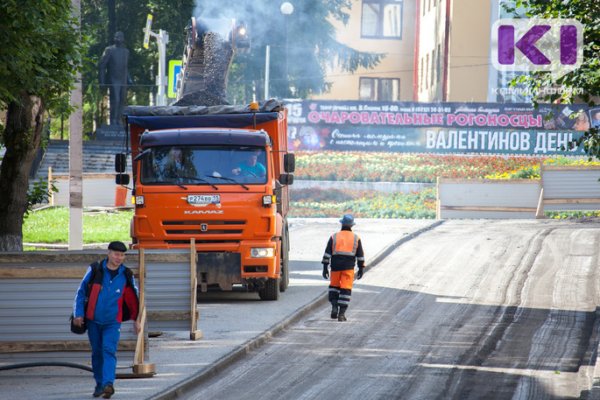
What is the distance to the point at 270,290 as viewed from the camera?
839 inches

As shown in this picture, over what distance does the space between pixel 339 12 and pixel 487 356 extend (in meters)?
46.0

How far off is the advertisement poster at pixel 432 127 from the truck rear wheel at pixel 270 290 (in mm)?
25999

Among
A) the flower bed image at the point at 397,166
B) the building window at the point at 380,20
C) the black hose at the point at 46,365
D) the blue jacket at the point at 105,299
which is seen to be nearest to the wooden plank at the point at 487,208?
the flower bed image at the point at 397,166

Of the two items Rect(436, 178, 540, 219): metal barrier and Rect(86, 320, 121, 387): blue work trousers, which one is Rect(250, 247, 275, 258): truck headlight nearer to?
Rect(86, 320, 121, 387): blue work trousers

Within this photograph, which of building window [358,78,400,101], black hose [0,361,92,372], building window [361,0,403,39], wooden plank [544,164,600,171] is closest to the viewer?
black hose [0,361,92,372]

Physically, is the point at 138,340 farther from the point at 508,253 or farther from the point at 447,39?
the point at 447,39

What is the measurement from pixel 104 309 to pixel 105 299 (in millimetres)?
103

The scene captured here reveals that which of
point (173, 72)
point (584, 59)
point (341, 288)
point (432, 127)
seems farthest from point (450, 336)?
point (432, 127)

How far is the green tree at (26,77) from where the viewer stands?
49.5 feet

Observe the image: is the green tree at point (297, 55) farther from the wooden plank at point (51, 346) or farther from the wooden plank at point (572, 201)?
the wooden plank at point (51, 346)

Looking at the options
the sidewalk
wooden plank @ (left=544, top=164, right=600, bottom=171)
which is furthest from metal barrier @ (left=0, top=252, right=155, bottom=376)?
wooden plank @ (left=544, top=164, right=600, bottom=171)

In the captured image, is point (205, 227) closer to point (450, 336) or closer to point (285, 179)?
point (285, 179)

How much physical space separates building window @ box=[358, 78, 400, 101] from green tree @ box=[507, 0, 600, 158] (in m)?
54.0

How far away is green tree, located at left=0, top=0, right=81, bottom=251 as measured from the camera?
15.1 meters
